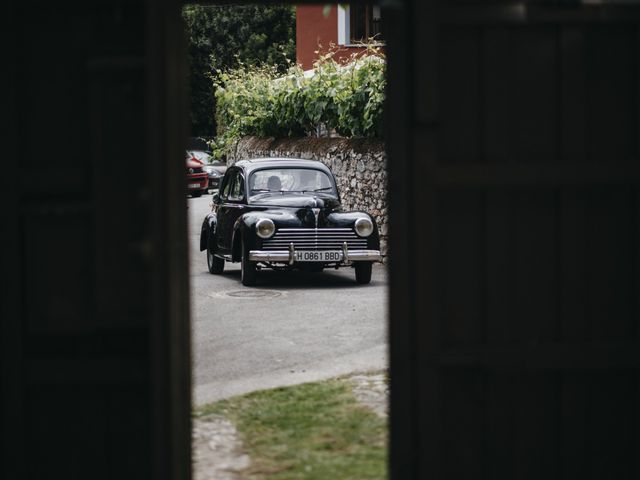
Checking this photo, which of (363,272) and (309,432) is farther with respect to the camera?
(363,272)

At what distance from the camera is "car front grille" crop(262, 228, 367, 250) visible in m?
13.3

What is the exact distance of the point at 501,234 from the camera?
4352mm

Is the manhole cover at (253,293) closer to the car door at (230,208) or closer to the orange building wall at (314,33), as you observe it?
the car door at (230,208)

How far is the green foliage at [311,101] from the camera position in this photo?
16.5 meters

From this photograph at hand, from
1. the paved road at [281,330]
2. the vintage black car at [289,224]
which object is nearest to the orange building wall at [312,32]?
the vintage black car at [289,224]

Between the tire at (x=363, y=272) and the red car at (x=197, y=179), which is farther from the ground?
the red car at (x=197, y=179)

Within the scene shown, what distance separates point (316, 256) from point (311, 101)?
5581 millimetres

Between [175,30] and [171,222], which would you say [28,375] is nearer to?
[171,222]

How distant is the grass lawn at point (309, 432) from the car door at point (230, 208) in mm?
6286

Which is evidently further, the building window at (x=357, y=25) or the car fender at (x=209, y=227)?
the building window at (x=357, y=25)

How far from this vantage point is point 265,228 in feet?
43.6

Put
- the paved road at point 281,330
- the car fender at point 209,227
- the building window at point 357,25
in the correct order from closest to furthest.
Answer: the paved road at point 281,330, the car fender at point 209,227, the building window at point 357,25

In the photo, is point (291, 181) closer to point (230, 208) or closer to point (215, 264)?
point (230, 208)

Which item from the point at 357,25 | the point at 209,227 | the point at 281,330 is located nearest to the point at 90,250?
the point at 281,330
